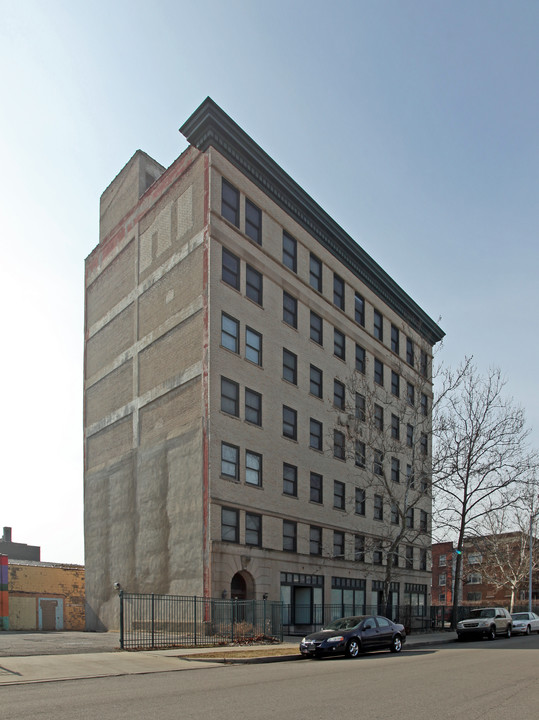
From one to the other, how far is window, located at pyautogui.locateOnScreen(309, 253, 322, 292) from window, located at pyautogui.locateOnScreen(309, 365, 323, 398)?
4914mm

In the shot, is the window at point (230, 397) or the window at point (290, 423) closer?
the window at point (230, 397)

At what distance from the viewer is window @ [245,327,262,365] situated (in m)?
34.8

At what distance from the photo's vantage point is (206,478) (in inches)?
1209

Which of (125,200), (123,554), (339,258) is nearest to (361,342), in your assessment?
(339,258)

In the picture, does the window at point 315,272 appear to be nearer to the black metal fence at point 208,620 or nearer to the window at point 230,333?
the window at point 230,333

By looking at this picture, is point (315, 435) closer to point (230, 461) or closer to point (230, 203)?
point (230, 461)

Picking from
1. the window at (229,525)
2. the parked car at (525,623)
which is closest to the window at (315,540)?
the window at (229,525)

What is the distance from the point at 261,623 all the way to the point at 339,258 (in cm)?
2357

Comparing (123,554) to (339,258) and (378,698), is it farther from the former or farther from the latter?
(378,698)

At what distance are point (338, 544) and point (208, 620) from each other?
1363cm

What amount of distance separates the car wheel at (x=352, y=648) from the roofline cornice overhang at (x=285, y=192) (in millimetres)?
23001

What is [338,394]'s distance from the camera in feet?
141

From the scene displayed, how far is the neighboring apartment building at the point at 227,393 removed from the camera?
1273 inches

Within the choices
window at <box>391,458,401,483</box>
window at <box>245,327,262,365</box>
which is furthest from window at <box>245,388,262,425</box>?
window at <box>391,458,401,483</box>
